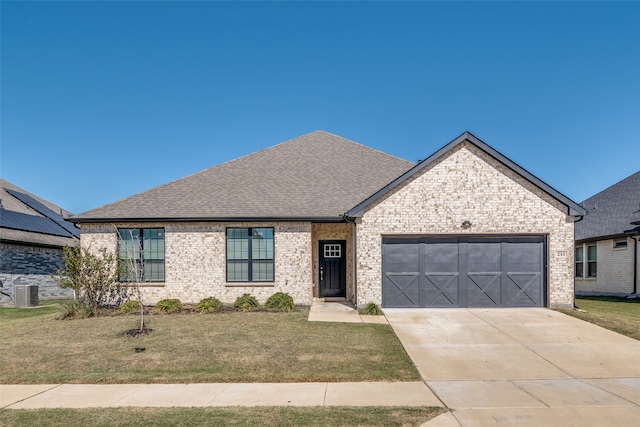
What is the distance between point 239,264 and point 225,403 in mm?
9919

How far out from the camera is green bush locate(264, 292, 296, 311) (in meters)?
15.1

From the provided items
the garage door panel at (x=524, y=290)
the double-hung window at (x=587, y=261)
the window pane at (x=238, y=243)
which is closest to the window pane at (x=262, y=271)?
the window pane at (x=238, y=243)

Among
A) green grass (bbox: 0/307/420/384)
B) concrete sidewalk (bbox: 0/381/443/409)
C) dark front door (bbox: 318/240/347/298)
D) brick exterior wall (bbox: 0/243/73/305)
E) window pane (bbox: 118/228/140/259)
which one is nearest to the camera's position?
concrete sidewalk (bbox: 0/381/443/409)

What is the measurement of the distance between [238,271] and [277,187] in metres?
4.13

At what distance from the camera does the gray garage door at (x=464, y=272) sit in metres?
14.8

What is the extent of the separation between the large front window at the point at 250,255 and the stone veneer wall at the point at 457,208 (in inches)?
149

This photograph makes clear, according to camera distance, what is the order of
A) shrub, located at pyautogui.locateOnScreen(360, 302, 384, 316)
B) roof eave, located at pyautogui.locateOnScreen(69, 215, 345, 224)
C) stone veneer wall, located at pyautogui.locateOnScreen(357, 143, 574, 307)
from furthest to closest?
1. roof eave, located at pyautogui.locateOnScreen(69, 215, 345, 224)
2. stone veneer wall, located at pyautogui.locateOnScreen(357, 143, 574, 307)
3. shrub, located at pyautogui.locateOnScreen(360, 302, 384, 316)

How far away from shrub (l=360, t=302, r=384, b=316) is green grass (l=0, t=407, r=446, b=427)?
784 cm

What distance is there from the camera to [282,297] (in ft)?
50.6

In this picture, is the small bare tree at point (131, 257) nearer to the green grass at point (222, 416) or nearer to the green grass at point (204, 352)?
the green grass at point (204, 352)

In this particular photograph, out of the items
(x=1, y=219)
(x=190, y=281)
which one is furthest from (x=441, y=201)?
(x=1, y=219)

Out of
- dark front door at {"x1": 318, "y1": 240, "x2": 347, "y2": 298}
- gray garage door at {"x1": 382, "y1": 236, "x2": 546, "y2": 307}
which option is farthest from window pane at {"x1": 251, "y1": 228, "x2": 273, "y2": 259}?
gray garage door at {"x1": 382, "y1": 236, "x2": 546, "y2": 307}

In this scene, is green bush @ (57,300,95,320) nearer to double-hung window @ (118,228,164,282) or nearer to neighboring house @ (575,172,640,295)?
double-hung window @ (118,228,164,282)

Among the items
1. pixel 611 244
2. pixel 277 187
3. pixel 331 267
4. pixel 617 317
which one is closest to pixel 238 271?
pixel 331 267
